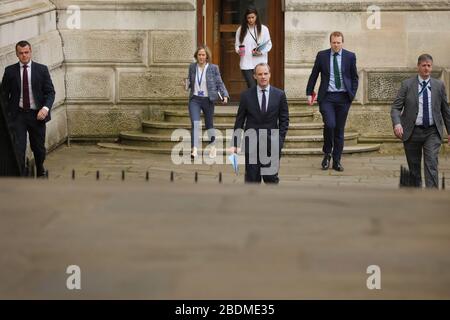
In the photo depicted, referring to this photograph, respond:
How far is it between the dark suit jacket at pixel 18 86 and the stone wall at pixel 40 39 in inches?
37.2

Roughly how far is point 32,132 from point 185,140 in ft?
11.6

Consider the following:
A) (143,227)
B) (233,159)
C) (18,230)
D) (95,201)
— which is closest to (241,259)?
(143,227)

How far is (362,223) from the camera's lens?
38.3 ft

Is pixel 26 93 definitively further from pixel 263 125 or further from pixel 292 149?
pixel 292 149

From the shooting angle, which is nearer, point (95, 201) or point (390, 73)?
point (95, 201)

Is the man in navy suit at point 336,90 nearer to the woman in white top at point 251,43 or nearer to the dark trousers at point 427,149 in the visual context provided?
the woman in white top at point 251,43

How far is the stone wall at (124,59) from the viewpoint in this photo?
21.2 m

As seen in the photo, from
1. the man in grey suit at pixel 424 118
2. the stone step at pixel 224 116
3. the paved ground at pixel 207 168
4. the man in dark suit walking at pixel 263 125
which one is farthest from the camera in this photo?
→ the stone step at pixel 224 116

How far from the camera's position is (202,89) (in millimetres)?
19219

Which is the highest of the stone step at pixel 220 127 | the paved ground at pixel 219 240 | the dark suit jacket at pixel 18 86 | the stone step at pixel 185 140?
the dark suit jacket at pixel 18 86

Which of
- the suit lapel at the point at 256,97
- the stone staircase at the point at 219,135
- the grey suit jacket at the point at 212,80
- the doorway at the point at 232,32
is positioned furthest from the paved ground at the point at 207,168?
the doorway at the point at 232,32

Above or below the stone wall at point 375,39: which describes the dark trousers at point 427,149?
below

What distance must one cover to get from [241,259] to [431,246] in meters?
1.66

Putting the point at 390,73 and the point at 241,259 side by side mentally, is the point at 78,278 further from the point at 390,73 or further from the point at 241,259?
the point at 390,73
